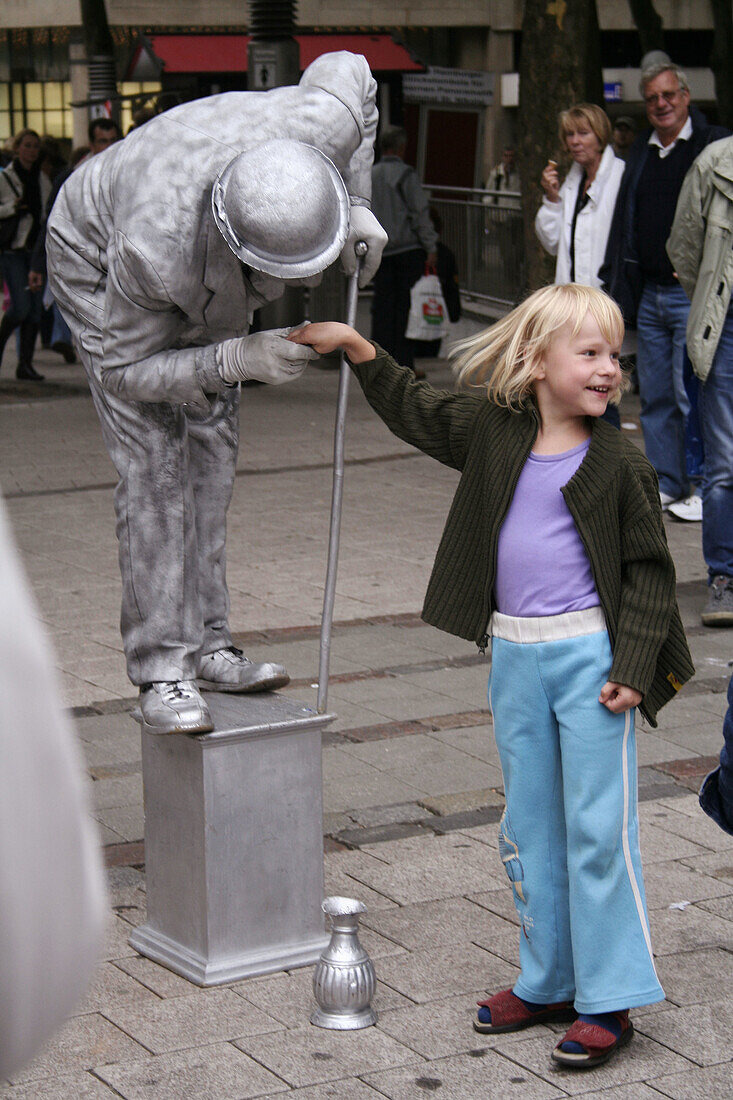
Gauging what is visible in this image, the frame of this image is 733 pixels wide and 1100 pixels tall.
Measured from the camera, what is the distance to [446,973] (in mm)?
3723

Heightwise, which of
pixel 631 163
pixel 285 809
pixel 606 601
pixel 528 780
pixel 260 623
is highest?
pixel 631 163

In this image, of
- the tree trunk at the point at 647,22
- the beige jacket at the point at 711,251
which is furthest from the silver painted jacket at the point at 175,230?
the tree trunk at the point at 647,22

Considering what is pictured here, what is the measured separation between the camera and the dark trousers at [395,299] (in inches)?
514

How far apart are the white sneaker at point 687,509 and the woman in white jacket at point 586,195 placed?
1.29m

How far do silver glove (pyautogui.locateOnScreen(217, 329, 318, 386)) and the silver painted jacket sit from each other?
0.06 m

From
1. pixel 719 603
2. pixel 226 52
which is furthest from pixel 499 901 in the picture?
pixel 226 52

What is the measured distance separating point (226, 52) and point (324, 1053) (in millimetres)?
27956

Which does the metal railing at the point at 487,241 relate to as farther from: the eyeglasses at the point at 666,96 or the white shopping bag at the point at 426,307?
the eyeglasses at the point at 666,96

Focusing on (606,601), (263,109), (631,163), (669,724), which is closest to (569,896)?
(606,601)

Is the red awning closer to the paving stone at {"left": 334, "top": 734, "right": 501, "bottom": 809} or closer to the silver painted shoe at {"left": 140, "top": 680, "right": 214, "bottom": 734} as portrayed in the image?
the paving stone at {"left": 334, "top": 734, "right": 501, "bottom": 809}

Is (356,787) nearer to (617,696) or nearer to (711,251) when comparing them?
(617,696)

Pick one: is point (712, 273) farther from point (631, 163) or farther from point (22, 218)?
point (22, 218)

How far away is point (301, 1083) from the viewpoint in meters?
3.23

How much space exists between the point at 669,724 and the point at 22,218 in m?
10.1
